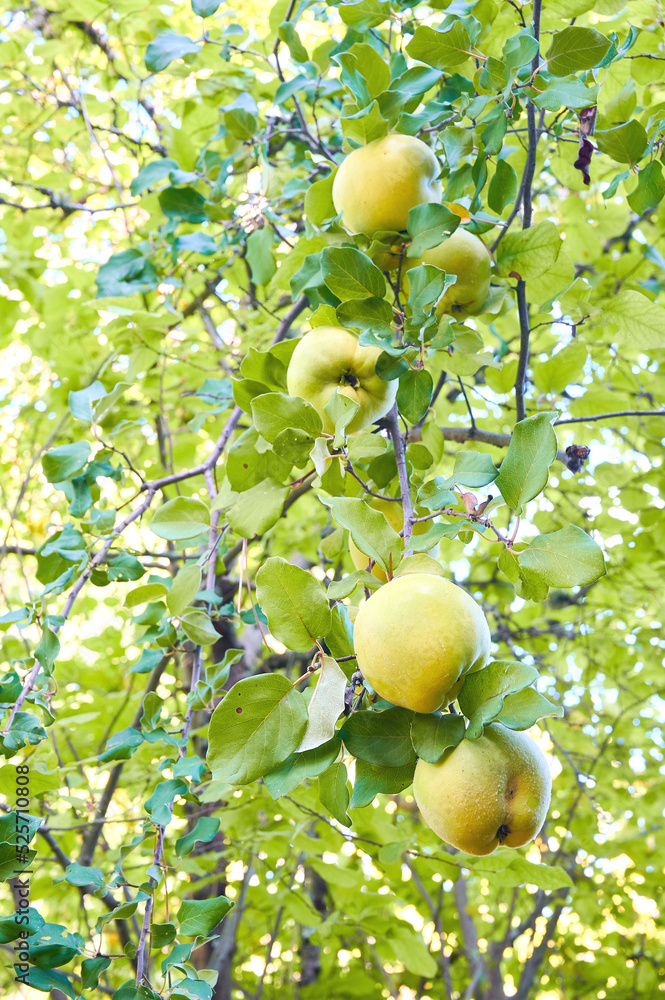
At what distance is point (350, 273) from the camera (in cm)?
79

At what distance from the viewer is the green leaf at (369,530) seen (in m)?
0.65

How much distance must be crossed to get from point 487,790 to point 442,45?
0.89 metres

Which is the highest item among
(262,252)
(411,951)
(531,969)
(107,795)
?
(262,252)

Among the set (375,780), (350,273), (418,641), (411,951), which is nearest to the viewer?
(418,641)

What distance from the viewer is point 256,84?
1.91m

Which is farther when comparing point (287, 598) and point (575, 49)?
point (575, 49)

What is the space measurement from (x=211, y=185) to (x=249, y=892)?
7.10ft

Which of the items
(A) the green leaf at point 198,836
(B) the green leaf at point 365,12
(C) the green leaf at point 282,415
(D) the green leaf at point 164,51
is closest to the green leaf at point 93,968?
(A) the green leaf at point 198,836

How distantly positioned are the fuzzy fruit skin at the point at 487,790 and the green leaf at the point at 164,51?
1384mm

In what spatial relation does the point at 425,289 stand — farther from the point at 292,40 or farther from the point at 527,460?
the point at 292,40

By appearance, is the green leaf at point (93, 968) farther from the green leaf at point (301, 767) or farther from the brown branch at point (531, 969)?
the brown branch at point (531, 969)

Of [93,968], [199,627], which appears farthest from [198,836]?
[199,627]

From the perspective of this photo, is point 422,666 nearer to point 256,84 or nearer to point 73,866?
point 73,866

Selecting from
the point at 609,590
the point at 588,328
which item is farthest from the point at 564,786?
the point at 588,328
